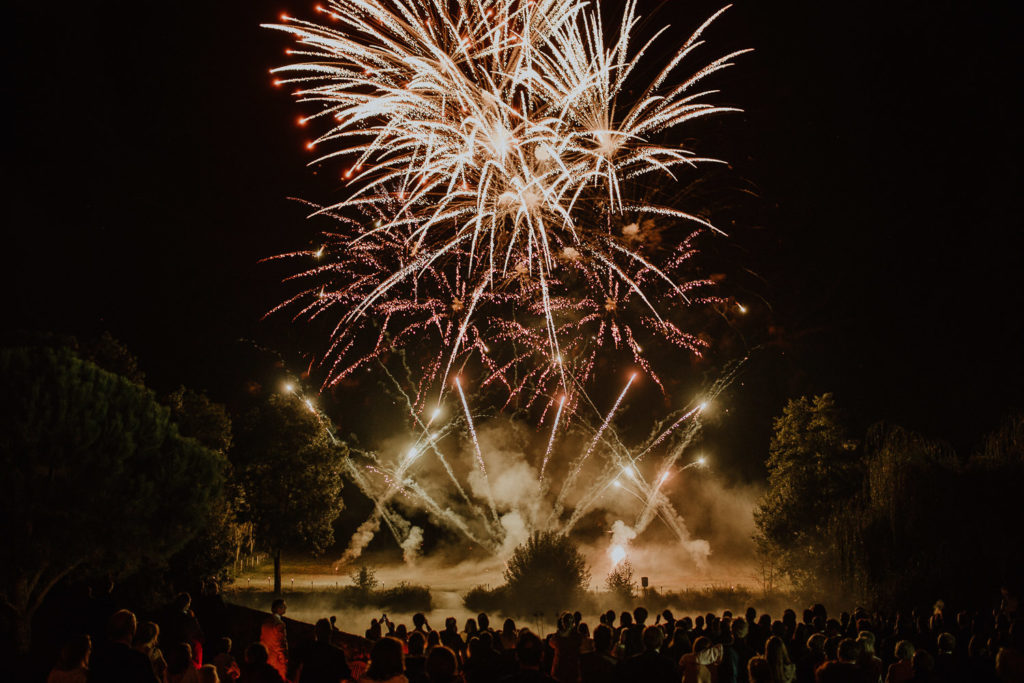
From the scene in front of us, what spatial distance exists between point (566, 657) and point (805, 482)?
24.5 metres

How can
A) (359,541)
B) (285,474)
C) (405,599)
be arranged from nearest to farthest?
(405,599), (285,474), (359,541)

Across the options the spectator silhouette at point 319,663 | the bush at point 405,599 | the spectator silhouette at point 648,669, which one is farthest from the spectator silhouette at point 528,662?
the bush at point 405,599

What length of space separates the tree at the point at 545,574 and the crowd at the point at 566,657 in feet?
53.9

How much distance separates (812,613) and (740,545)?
31.5 m

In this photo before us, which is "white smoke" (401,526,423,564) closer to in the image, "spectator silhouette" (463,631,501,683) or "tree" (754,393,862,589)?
"tree" (754,393,862,589)

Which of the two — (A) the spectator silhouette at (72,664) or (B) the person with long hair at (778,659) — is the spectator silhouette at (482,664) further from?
(A) the spectator silhouette at (72,664)

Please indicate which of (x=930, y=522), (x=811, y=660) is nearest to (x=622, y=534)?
(x=930, y=522)

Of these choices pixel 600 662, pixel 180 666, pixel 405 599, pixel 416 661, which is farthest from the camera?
pixel 405 599

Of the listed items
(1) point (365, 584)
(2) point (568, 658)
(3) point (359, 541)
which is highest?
(2) point (568, 658)

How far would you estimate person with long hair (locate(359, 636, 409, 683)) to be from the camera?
520cm

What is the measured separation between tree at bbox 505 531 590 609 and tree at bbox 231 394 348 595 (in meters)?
10.8

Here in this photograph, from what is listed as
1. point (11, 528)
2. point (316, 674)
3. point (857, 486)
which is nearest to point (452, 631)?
point (316, 674)

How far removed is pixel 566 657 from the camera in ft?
23.9

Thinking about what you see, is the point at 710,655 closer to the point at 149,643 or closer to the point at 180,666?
the point at 180,666
